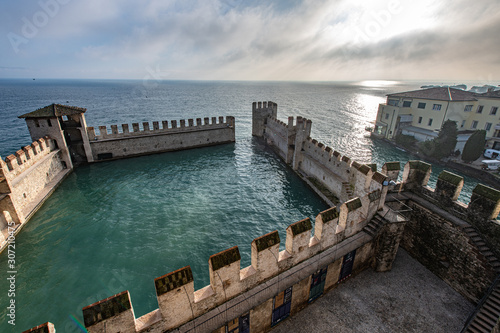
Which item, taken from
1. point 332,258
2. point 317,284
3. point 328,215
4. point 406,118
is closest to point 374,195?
point 328,215

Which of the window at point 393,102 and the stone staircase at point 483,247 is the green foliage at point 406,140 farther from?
the stone staircase at point 483,247

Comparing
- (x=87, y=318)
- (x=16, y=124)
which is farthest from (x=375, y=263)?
(x=16, y=124)

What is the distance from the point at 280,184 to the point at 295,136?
20.3 feet

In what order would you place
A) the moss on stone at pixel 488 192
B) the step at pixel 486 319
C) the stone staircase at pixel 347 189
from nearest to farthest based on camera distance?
the step at pixel 486 319, the moss on stone at pixel 488 192, the stone staircase at pixel 347 189

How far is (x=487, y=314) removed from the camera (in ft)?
27.0

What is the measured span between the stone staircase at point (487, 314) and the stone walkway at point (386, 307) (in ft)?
1.14

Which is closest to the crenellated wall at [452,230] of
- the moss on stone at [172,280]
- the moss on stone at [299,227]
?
the moss on stone at [299,227]

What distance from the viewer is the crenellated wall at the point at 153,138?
27056 millimetres

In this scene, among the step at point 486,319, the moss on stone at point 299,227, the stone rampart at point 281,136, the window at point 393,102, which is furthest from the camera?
the window at point 393,102

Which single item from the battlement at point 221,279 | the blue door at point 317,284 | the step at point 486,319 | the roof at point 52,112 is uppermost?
the roof at point 52,112

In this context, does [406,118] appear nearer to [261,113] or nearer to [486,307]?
[261,113]

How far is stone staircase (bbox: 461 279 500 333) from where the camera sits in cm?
802

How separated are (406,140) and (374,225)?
125ft

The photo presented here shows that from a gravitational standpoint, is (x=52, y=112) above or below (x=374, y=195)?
above
